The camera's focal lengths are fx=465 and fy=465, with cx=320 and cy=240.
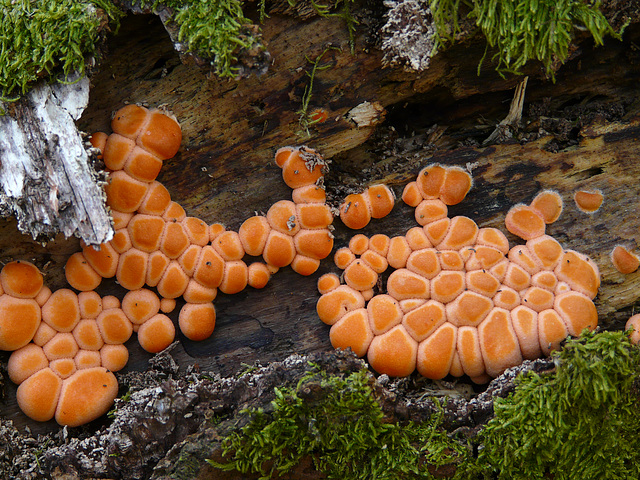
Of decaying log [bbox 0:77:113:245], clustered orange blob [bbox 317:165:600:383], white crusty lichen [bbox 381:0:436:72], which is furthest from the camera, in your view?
clustered orange blob [bbox 317:165:600:383]

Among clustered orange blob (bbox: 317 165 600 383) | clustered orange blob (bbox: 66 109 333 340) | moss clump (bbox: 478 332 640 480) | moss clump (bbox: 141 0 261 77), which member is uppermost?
moss clump (bbox: 141 0 261 77)

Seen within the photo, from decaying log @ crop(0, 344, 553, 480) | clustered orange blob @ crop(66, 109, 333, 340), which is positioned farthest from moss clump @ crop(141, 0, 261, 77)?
decaying log @ crop(0, 344, 553, 480)

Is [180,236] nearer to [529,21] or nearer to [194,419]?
[194,419]

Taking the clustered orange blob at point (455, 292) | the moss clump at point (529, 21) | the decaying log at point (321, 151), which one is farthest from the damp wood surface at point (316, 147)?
the moss clump at point (529, 21)

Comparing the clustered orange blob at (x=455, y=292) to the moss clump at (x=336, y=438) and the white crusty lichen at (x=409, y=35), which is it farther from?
the white crusty lichen at (x=409, y=35)

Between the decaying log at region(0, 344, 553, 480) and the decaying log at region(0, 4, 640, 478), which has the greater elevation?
the decaying log at region(0, 4, 640, 478)

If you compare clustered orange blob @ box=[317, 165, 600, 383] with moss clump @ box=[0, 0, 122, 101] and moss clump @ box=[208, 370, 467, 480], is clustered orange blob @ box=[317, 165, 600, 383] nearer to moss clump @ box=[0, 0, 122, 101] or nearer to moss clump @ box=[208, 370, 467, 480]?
moss clump @ box=[208, 370, 467, 480]

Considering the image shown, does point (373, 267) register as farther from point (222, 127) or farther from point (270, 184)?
point (222, 127)

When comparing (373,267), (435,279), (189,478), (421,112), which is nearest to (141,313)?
(189,478)
